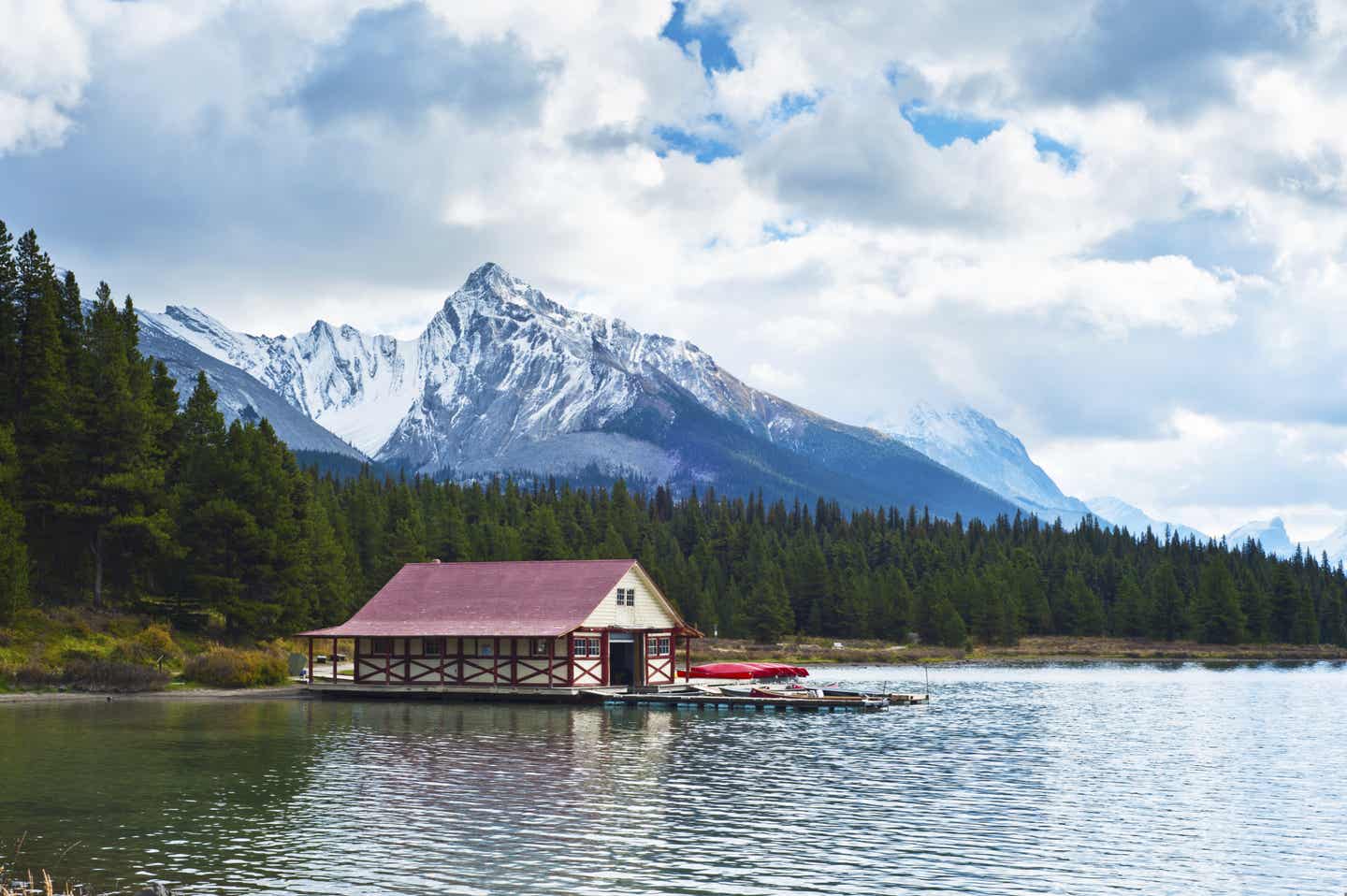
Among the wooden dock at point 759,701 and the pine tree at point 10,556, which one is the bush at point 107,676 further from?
the wooden dock at point 759,701

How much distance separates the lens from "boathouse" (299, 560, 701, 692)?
78.2 metres

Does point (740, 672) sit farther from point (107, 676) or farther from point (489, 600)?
point (107, 676)

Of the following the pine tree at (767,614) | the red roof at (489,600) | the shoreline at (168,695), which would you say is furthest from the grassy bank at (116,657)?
the pine tree at (767,614)

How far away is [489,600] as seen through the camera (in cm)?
8331

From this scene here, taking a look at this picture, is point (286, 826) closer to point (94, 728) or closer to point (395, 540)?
point (94, 728)

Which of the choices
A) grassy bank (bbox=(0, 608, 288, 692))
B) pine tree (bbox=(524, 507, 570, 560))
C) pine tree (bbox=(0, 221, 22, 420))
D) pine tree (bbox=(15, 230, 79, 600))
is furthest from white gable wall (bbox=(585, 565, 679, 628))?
pine tree (bbox=(524, 507, 570, 560))

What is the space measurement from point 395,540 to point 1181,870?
4558 inches

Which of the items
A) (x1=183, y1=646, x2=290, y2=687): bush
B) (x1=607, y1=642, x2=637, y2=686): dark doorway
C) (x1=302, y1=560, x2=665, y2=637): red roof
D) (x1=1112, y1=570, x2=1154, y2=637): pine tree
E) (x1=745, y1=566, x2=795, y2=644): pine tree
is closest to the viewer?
(x1=302, y1=560, x2=665, y2=637): red roof

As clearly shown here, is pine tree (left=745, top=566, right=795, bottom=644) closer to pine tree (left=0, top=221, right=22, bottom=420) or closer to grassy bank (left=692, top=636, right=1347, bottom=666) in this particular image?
grassy bank (left=692, top=636, right=1347, bottom=666)

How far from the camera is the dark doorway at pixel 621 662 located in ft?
274

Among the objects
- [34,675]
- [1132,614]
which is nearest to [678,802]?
[34,675]

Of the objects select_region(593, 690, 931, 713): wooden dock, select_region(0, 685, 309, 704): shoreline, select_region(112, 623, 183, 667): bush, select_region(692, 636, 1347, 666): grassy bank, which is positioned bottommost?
select_region(692, 636, 1347, 666): grassy bank

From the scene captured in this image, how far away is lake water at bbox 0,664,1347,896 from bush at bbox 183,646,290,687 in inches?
605

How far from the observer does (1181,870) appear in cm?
2734
